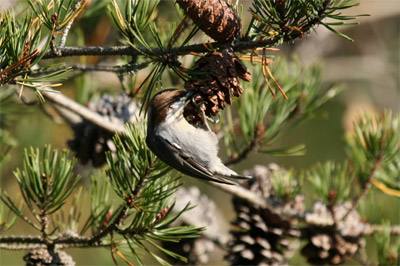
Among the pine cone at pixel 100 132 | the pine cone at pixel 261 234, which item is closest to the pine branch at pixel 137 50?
the pine cone at pixel 100 132

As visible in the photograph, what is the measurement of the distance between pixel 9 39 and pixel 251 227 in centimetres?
88

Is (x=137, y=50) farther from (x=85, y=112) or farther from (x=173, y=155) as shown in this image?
(x=85, y=112)

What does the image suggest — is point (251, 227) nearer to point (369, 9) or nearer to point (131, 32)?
point (131, 32)

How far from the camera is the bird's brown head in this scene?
91 cm

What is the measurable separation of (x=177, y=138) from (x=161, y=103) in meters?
0.07

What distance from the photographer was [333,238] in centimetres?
141

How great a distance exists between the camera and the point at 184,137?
0.93 meters

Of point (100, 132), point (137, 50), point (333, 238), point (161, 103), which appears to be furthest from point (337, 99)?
point (137, 50)

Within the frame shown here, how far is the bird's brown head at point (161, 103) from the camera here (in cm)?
91

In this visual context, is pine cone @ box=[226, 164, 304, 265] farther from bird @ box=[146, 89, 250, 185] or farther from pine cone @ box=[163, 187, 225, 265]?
bird @ box=[146, 89, 250, 185]

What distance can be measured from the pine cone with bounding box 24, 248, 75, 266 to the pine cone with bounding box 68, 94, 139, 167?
0.39 m

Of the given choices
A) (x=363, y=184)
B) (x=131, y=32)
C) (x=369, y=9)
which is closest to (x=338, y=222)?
(x=363, y=184)

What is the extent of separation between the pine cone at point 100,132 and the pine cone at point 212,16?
1.96ft

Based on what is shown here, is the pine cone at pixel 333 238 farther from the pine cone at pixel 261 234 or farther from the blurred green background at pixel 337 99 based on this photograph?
the blurred green background at pixel 337 99
